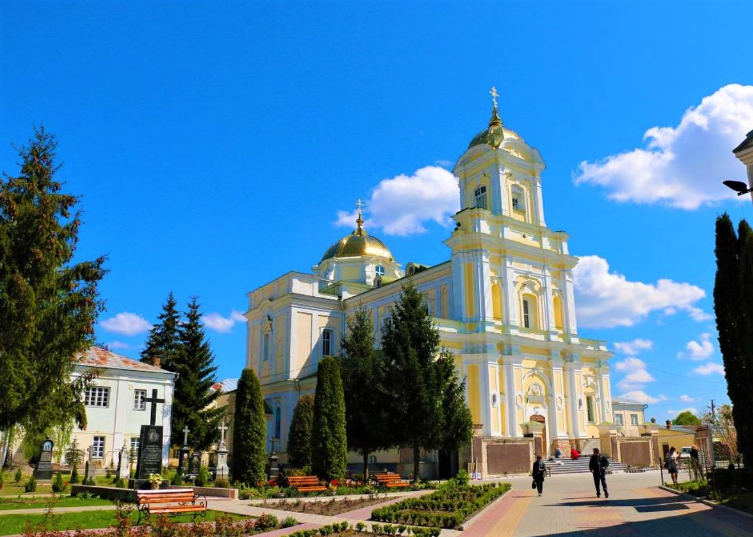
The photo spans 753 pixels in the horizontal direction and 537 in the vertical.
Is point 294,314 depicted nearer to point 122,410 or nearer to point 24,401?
point 122,410

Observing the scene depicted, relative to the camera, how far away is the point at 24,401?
1934 cm

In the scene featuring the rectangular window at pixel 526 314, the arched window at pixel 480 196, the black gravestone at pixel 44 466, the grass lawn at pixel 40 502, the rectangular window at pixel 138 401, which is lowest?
the grass lawn at pixel 40 502

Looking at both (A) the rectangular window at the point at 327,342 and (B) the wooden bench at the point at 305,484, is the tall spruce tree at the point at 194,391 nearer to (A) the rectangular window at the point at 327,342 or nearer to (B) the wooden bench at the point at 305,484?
(A) the rectangular window at the point at 327,342

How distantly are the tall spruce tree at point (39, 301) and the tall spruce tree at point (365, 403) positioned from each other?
1156cm

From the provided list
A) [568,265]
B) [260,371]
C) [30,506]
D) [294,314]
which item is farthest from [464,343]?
[30,506]

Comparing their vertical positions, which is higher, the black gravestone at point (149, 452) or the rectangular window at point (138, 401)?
the rectangular window at point (138, 401)

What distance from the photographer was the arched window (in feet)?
148

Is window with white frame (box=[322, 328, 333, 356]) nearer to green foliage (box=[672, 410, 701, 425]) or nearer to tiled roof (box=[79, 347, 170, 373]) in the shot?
tiled roof (box=[79, 347, 170, 373])

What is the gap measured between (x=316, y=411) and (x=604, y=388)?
26.3 metres

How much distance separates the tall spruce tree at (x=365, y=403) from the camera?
2767cm

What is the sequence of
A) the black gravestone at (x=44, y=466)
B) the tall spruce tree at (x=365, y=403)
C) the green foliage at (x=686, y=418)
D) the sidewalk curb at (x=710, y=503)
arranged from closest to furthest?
the sidewalk curb at (x=710, y=503), the tall spruce tree at (x=365, y=403), the black gravestone at (x=44, y=466), the green foliage at (x=686, y=418)

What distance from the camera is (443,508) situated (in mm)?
16203

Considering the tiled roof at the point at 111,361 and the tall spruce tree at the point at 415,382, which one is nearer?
the tall spruce tree at the point at 415,382

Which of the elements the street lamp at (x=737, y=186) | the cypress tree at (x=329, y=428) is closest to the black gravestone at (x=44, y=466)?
the cypress tree at (x=329, y=428)
